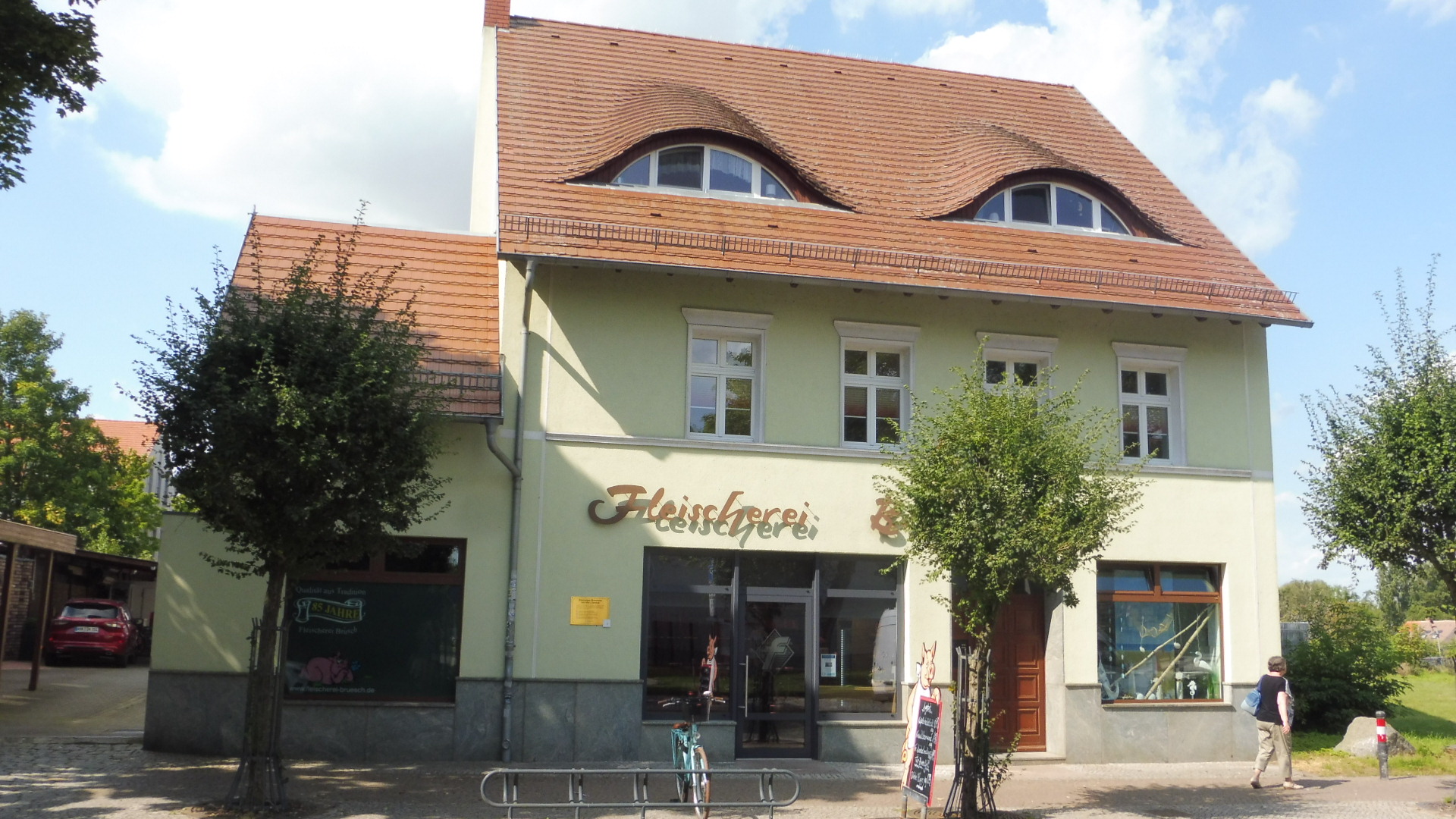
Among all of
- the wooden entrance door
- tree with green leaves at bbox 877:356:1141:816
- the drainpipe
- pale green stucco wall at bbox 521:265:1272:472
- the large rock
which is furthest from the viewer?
the large rock

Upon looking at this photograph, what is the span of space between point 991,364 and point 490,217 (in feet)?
24.7

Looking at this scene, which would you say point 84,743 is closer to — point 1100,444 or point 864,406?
point 864,406

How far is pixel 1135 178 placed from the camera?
19438 millimetres

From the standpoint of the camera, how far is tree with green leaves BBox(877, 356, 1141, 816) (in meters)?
11.0

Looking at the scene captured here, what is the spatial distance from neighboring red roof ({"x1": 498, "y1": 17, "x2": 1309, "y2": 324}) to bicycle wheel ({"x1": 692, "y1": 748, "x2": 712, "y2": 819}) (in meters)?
5.95

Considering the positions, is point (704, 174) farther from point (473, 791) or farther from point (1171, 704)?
point (1171, 704)

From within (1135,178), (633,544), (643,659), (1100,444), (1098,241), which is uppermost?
(1135,178)

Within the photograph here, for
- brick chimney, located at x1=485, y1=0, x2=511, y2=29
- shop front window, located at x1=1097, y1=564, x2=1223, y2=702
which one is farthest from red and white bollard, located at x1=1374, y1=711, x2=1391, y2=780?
brick chimney, located at x1=485, y1=0, x2=511, y2=29

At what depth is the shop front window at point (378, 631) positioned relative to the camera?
13891mm

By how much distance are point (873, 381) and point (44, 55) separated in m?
10.1

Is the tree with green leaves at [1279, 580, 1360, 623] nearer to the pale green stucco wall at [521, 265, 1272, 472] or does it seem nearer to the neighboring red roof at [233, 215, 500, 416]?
the pale green stucco wall at [521, 265, 1272, 472]

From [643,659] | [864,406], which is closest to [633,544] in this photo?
[643,659]

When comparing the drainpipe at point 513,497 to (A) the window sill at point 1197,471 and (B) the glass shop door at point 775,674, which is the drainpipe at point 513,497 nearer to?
(B) the glass shop door at point 775,674

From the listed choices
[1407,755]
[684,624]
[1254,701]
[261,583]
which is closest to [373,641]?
[261,583]
